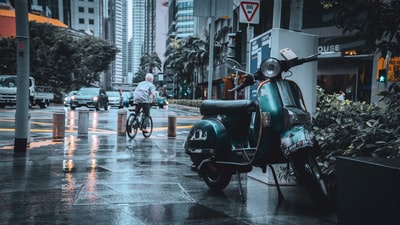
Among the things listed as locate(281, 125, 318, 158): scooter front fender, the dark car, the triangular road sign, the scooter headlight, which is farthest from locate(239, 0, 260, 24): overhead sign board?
the dark car

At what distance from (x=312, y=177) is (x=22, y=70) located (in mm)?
6390

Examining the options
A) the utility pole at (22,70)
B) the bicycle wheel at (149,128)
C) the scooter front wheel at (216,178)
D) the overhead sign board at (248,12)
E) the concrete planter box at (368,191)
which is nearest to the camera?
the concrete planter box at (368,191)

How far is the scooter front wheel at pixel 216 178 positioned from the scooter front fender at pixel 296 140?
1.25 m

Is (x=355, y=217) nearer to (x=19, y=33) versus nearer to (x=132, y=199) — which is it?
(x=132, y=199)

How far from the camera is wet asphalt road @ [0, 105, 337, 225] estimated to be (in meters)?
4.26

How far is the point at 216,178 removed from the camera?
5559 mm

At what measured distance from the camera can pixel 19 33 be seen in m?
8.14

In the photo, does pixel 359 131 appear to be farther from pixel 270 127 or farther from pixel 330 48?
pixel 330 48

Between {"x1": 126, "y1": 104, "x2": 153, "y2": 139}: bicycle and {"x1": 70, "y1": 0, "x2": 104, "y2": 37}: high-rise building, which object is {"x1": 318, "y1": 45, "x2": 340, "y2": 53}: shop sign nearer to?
{"x1": 126, "y1": 104, "x2": 153, "y2": 139}: bicycle

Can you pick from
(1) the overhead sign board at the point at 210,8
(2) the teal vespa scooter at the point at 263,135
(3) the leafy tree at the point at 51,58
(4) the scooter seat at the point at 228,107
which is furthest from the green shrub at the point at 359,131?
(3) the leafy tree at the point at 51,58

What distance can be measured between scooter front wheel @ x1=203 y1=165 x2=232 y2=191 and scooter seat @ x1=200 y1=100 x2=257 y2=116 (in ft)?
2.51

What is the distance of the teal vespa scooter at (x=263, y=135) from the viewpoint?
4230 mm

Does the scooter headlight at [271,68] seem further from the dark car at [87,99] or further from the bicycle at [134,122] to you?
the dark car at [87,99]

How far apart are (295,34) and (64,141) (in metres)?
7.07
